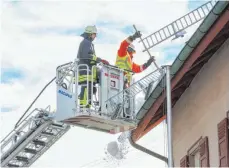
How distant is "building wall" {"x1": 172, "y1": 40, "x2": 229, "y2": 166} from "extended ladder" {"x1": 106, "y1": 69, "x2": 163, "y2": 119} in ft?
3.50

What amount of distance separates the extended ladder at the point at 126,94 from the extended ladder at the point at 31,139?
4.76 ft

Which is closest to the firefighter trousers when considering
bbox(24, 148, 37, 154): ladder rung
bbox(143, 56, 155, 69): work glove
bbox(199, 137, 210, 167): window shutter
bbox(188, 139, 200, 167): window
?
bbox(143, 56, 155, 69): work glove

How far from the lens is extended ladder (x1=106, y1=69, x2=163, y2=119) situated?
15195mm

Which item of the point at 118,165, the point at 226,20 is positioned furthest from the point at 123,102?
the point at 118,165

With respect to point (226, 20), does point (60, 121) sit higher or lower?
lower

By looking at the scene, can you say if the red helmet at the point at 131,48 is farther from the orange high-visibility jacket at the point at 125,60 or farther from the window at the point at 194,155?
the window at the point at 194,155

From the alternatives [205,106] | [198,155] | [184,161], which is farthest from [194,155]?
[205,106]

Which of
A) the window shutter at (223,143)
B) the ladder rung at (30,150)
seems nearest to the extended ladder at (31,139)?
the ladder rung at (30,150)

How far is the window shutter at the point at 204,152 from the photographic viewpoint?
14.8m

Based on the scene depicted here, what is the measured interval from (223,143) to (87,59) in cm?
340

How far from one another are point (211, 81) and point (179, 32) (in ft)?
4.88

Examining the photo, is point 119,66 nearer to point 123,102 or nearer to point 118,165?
point 123,102

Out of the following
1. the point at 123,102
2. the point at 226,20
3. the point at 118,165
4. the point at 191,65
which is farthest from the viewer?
the point at 118,165

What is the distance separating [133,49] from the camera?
55.1 ft
